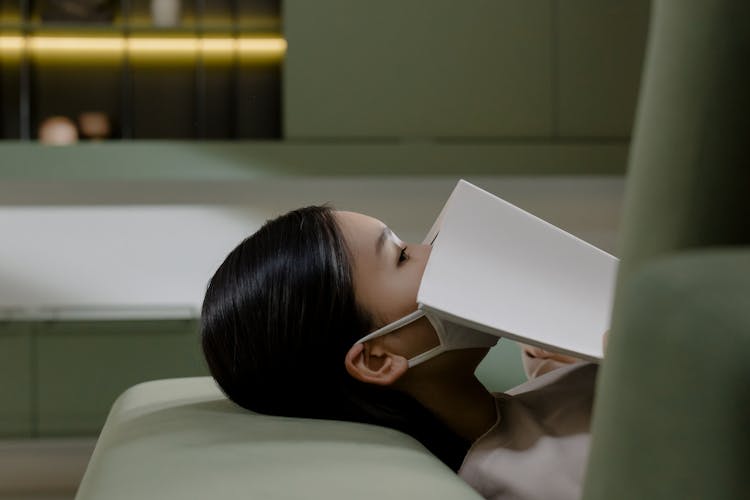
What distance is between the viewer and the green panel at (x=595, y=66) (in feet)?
13.2

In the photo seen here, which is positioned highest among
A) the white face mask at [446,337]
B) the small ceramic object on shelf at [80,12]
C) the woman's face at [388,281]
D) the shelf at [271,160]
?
the small ceramic object on shelf at [80,12]

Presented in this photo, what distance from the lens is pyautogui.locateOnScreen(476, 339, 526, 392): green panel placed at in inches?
57.5

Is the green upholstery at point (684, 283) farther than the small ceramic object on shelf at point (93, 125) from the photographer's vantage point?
No

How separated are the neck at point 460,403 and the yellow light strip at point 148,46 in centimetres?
329

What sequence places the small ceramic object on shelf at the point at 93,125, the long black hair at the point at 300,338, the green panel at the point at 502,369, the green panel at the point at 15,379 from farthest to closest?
the small ceramic object on shelf at the point at 93,125 → the green panel at the point at 15,379 → the green panel at the point at 502,369 → the long black hair at the point at 300,338

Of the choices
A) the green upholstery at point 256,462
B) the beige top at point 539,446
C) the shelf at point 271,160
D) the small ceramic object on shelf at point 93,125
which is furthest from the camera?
the small ceramic object on shelf at point 93,125

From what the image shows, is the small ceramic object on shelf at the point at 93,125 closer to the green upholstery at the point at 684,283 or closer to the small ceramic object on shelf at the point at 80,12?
the small ceramic object on shelf at the point at 80,12

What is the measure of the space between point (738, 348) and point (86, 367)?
345 cm

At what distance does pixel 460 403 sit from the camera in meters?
1.10

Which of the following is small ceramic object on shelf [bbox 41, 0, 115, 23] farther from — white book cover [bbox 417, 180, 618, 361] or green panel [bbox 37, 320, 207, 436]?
white book cover [bbox 417, 180, 618, 361]

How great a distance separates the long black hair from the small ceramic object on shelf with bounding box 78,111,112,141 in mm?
3277

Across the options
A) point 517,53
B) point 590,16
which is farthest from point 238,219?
point 590,16

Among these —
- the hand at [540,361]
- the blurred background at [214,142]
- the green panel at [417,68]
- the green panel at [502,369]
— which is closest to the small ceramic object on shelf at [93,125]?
the blurred background at [214,142]

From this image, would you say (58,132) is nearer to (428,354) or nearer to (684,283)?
(428,354)
